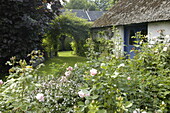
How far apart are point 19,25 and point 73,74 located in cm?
311

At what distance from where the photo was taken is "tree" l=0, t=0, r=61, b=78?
5242 mm

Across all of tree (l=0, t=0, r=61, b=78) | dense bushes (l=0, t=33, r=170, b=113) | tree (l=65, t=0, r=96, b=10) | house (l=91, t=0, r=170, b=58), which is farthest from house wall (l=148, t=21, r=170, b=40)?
tree (l=65, t=0, r=96, b=10)

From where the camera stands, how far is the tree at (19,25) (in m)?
5.24

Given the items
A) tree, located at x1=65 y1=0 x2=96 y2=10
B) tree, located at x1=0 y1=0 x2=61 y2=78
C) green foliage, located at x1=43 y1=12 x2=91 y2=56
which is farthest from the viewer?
tree, located at x1=65 y1=0 x2=96 y2=10

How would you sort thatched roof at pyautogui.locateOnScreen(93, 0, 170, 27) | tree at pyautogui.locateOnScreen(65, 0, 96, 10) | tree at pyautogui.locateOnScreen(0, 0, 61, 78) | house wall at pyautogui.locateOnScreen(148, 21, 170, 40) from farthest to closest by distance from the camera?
tree at pyautogui.locateOnScreen(65, 0, 96, 10) → house wall at pyautogui.locateOnScreen(148, 21, 170, 40) → thatched roof at pyautogui.locateOnScreen(93, 0, 170, 27) → tree at pyautogui.locateOnScreen(0, 0, 61, 78)

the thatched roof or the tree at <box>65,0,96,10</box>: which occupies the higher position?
the tree at <box>65,0,96,10</box>

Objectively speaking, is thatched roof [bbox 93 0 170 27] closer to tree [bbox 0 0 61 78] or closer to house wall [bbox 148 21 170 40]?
house wall [bbox 148 21 170 40]

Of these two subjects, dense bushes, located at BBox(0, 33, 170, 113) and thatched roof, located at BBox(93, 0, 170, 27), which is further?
thatched roof, located at BBox(93, 0, 170, 27)

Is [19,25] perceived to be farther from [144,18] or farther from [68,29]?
[68,29]

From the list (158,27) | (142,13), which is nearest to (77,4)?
(142,13)

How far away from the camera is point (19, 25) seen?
5.27 metres

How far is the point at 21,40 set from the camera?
552 cm

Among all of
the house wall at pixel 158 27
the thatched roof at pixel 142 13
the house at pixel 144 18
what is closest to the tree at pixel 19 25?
the house at pixel 144 18

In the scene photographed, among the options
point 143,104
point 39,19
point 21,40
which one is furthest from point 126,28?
point 143,104
